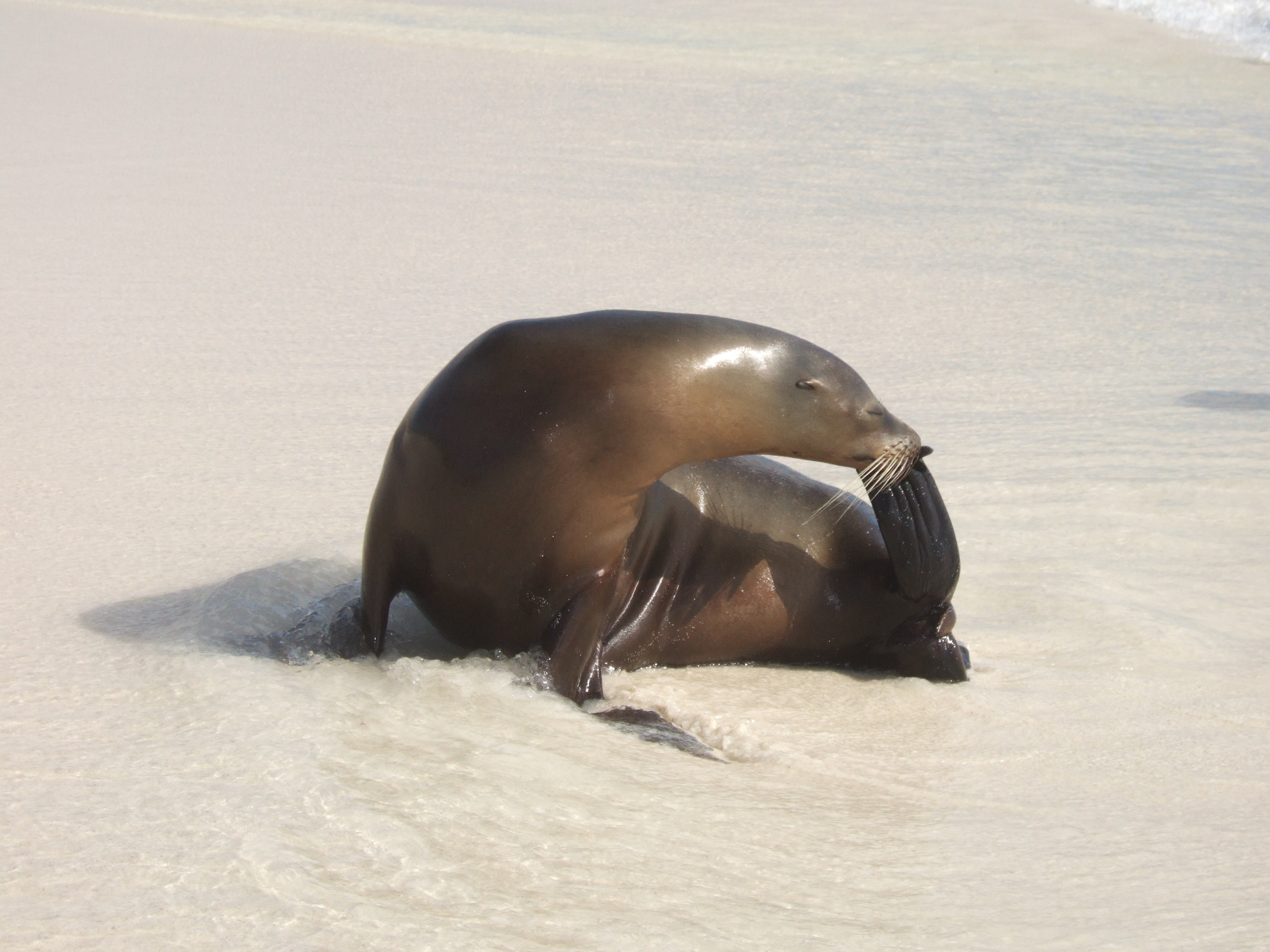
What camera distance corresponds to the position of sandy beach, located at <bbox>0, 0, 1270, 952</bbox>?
2.13 m

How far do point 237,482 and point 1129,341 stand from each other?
12.5 ft

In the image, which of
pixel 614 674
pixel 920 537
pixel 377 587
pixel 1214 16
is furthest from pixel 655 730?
pixel 1214 16

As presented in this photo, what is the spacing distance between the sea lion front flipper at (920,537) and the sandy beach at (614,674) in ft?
0.79

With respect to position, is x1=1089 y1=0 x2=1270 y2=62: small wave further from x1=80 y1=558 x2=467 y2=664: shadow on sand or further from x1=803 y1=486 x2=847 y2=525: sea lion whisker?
x1=80 y1=558 x2=467 y2=664: shadow on sand

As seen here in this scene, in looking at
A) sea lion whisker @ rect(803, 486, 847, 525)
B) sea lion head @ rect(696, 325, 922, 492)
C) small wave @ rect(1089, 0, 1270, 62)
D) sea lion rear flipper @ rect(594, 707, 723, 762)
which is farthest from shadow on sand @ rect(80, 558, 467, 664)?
small wave @ rect(1089, 0, 1270, 62)

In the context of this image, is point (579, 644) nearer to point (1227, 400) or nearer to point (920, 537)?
point (920, 537)

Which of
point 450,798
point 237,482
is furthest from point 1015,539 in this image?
point 450,798

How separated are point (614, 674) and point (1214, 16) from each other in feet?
54.2

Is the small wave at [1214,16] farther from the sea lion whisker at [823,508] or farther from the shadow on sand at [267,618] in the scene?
the shadow on sand at [267,618]

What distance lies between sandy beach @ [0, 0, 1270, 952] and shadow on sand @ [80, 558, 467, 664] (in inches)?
0.8

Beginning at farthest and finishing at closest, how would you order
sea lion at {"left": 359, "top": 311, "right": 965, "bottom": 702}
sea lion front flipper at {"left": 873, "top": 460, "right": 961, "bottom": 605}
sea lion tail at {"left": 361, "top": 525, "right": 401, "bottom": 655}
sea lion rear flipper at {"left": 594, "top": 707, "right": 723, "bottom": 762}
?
1. sea lion front flipper at {"left": 873, "top": 460, "right": 961, "bottom": 605}
2. sea lion tail at {"left": 361, "top": 525, "right": 401, "bottom": 655}
3. sea lion at {"left": 359, "top": 311, "right": 965, "bottom": 702}
4. sea lion rear flipper at {"left": 594, "top": 707, "right": 723, "bottom": 762}

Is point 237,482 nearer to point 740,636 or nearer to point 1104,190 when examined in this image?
point 740,636

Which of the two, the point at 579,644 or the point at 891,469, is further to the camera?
the point at 891,469

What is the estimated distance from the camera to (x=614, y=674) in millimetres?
3326
